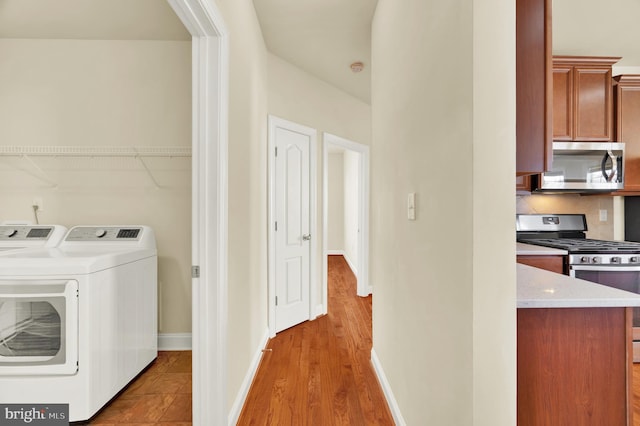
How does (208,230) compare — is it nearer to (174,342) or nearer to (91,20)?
(174,342)

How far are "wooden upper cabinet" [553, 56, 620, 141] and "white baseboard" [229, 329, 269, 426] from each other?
10.0 feet

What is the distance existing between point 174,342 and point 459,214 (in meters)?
2.66

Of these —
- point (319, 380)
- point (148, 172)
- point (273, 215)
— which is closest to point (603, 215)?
point (319, 380)

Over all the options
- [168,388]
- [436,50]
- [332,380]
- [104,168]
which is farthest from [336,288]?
[436,50]

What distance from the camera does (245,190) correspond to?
6.75ft

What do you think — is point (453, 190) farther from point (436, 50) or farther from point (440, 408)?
point (440, 408)

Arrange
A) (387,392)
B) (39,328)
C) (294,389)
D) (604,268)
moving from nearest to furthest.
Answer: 1. (39,328)
2. (387,392)
3. (294,389)
4. (604,268)

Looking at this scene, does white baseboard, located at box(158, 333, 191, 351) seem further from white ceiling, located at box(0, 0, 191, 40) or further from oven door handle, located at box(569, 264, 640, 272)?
oven door handle, located at box(569, 264, 640, 272)

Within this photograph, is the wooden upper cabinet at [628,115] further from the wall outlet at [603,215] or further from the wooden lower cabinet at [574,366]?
the wooden lower cabinet at [574,366]

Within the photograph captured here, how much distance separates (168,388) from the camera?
81.7 inches

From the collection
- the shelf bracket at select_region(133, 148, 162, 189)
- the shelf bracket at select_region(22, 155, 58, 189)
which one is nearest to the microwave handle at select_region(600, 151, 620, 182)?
the shelf bracket at select_region(133, 148, 162, 189)

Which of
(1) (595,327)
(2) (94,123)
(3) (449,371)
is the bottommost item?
(3) (449,371)

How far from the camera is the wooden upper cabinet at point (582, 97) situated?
8.36ft

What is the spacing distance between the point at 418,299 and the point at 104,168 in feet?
9.12
